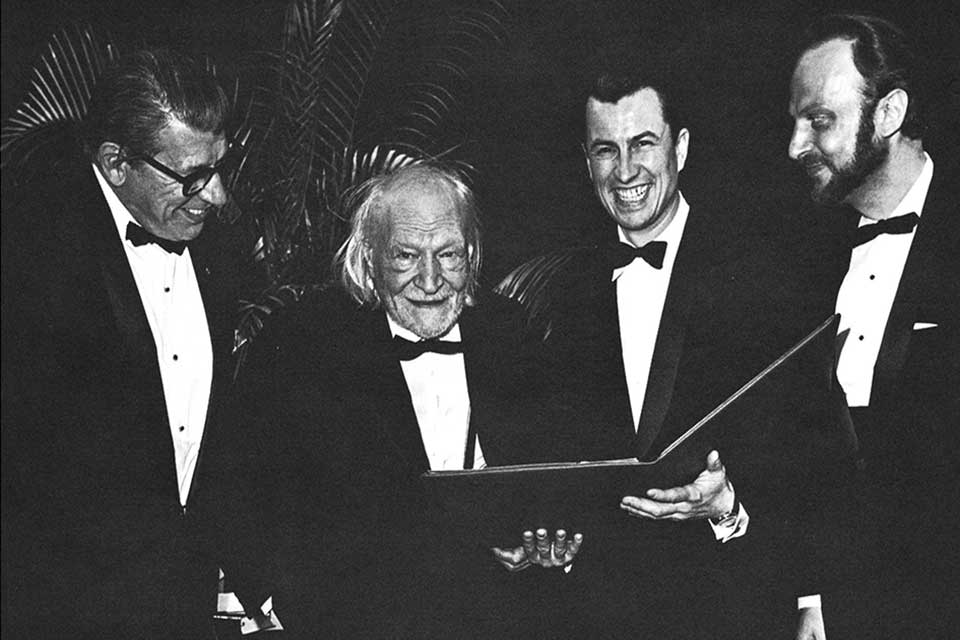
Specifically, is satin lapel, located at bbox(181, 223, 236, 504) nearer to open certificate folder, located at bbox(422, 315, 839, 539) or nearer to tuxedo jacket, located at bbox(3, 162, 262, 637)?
tuxedo jacket, located at bbox(3, 162, 262, 637)

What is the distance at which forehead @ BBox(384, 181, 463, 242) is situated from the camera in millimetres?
4375

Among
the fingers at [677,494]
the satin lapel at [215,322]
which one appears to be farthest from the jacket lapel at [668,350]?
the satin lapel at [215,322]

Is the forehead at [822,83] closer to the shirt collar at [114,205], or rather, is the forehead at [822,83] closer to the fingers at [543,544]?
the fingers at [543,544]

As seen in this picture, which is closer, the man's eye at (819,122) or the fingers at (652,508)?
the fingers at (652,508)

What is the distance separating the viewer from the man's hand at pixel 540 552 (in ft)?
14.1

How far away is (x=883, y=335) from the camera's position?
4371mm

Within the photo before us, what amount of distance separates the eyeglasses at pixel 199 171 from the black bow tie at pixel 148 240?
18cm

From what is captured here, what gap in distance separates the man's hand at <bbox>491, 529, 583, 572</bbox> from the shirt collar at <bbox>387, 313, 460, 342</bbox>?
2.54 feet

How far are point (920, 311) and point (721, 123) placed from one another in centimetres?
101

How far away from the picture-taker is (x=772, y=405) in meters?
4.27

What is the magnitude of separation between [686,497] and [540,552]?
57 centimetres

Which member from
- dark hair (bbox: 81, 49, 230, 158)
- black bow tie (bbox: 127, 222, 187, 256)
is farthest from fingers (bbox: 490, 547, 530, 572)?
dark hair (bbox: 81, 49, 230, 158)

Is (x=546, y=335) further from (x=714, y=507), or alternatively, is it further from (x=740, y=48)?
(x=740, y=48)

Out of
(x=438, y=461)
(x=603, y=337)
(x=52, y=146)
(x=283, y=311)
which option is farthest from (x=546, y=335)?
(x=52, y=146)
